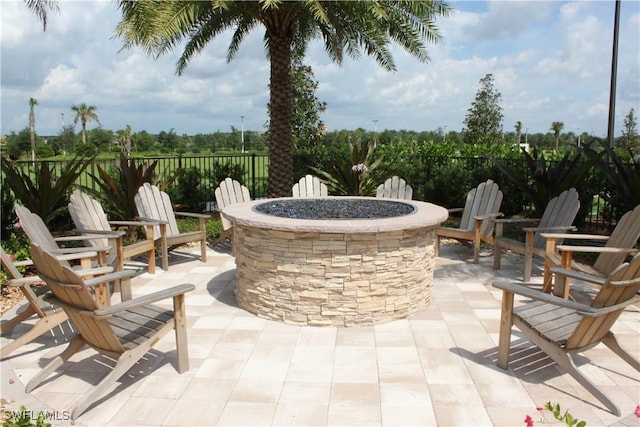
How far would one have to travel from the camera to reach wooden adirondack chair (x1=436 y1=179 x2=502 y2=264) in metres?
6.52

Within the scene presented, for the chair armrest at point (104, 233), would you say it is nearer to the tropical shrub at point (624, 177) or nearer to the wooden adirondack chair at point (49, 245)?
the wooden adirondack chair at point (49, 245)

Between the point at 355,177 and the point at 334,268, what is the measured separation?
5.45 meters

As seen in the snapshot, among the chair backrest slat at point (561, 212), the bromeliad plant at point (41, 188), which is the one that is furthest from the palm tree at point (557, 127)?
the bromeliad plant at point (41, 188)

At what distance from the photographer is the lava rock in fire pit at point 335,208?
16.4 feet

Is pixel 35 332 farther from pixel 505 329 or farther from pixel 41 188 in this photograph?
pixel 505 329

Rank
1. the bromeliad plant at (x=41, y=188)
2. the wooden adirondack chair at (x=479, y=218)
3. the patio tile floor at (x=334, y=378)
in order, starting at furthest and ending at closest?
the wooden adirondack chair at (x=479, y=218)
the bromeliad plant at (x=41, y=188)
the patio tile floor at (x=334, y=378)

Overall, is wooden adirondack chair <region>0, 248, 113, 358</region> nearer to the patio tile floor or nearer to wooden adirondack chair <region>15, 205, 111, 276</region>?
the patio tile floor

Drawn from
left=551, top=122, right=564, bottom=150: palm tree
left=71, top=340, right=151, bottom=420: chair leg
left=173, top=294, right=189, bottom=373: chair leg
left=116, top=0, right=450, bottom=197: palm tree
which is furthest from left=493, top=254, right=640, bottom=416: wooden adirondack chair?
left=551, top=122, right=564, bottom=150: palm tree

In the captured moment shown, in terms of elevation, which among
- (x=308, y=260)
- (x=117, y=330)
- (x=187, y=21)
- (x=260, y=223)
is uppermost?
(x=187, y=21)

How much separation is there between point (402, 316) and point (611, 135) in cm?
593

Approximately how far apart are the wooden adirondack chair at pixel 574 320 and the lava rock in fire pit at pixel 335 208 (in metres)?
1.83

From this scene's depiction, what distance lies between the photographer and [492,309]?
479 cm

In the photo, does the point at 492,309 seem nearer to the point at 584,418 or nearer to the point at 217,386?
the point at 584,418

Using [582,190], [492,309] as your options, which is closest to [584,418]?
[492,309]
